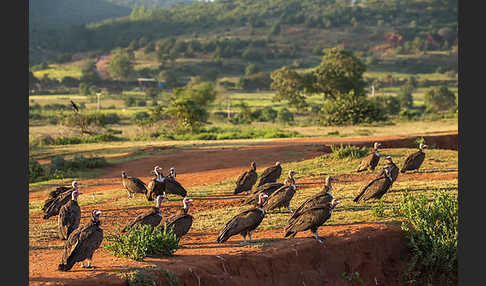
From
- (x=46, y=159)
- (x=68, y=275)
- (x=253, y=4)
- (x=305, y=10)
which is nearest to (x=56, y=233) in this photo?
(x=68, y=275)

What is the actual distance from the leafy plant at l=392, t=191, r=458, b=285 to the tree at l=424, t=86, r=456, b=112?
59.1 meters

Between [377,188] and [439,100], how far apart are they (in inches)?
2329

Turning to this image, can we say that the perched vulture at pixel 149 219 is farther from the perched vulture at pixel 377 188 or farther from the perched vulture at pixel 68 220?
the perched vulture at pixel 377 188

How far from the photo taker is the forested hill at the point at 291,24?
428 feet

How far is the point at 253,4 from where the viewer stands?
18075 cm

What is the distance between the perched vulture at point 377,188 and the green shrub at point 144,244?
514 cm

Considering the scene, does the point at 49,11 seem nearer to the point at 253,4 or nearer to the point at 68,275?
the point at 253,4

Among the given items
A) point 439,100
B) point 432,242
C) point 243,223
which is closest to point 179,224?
point 243,223

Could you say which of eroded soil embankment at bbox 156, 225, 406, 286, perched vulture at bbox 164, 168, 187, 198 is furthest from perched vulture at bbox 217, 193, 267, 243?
perched vulture at bbox 164, 168, 187, 198

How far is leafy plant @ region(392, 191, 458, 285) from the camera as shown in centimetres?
1123

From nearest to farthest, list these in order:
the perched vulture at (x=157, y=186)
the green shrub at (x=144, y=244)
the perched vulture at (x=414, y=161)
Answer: the green shrub at (x=144, y=244) → the perched vulture at (x=157, y=186) → the perched vulture at (x=414, y=161)

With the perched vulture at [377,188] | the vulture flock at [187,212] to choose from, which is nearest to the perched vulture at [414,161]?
the vulture flock at [187,212]

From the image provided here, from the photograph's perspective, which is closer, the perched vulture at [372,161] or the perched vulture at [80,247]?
the perched vulture at [80,247]
